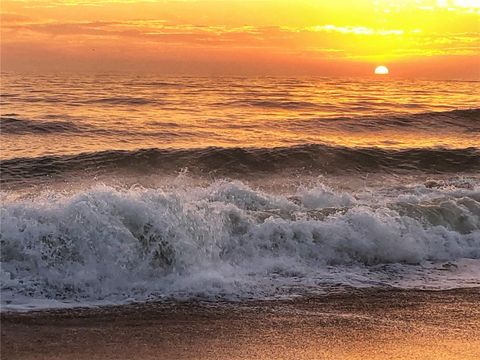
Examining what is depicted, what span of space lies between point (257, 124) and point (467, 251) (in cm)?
1376

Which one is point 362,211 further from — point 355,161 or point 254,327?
point 355,161

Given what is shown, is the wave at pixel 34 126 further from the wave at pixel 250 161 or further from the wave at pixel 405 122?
the wave at pixel 405 122

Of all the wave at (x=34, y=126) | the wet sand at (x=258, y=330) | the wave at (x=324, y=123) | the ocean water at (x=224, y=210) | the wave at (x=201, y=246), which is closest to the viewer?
the wet sand at (x=258, y=330)

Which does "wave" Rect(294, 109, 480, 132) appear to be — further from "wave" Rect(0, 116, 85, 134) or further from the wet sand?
the wet sand

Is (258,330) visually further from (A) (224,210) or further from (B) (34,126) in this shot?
(B) (34,126)

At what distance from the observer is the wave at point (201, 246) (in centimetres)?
729

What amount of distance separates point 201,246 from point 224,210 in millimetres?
1172

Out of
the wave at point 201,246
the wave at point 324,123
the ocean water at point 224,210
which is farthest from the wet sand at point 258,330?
the wave at point 324,123

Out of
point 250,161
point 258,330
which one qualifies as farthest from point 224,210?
point 250,161

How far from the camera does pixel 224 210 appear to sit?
30.6 feet

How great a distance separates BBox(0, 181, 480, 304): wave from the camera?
7.29m

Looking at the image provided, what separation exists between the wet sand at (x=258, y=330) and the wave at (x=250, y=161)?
844 cm

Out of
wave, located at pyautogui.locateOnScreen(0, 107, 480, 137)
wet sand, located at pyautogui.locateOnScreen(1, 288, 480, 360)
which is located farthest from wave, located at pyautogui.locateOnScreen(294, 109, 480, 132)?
wet sand, located at pyautogui.locateOnScreen(1, 288, 480, 360)

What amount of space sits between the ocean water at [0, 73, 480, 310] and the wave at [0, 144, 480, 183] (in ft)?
0.20
